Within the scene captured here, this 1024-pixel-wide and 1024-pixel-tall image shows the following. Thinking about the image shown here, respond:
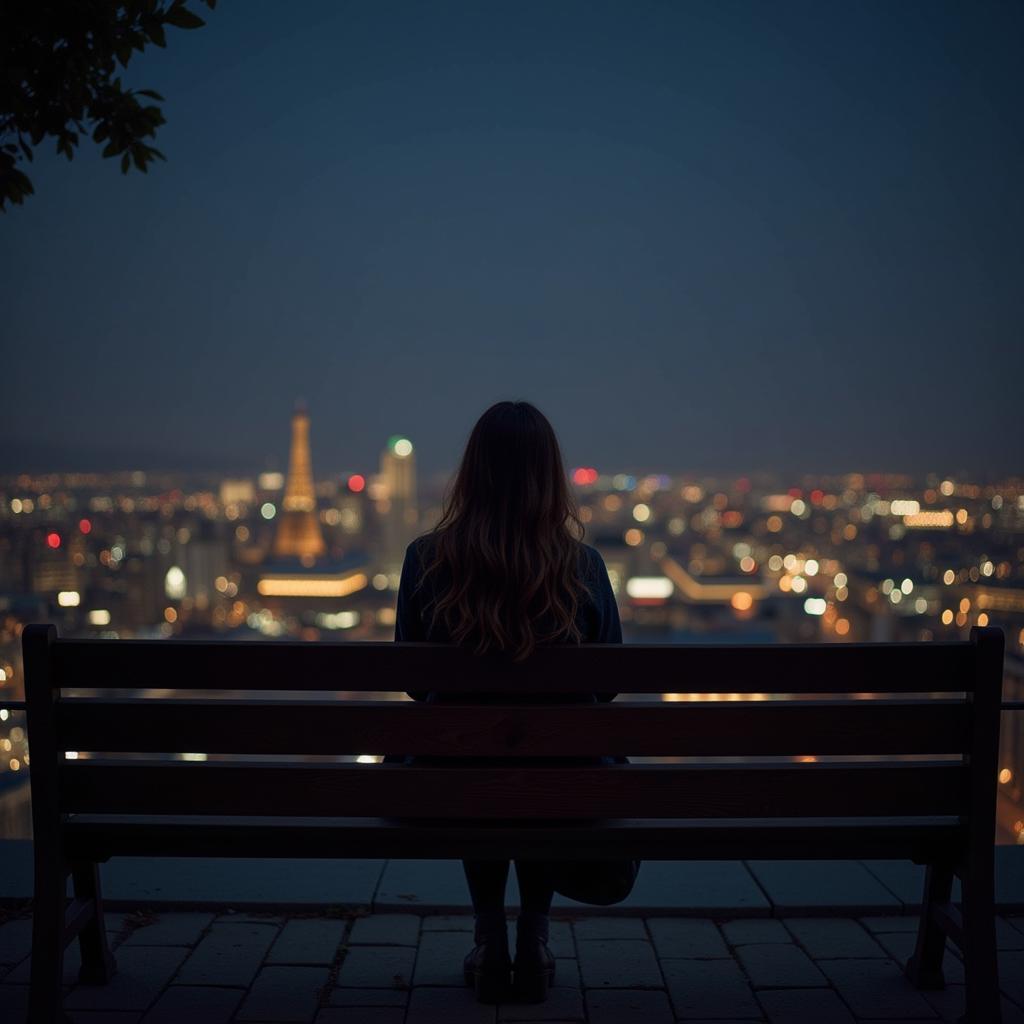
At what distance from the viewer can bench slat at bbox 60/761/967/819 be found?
2.08 metres

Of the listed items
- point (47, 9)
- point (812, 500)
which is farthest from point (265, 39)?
point (47, 9)

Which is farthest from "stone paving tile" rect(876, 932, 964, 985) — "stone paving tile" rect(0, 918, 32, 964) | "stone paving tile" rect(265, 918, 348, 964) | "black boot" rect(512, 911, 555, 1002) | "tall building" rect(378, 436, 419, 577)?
"tall building" rect(378, 436, 419, 577)

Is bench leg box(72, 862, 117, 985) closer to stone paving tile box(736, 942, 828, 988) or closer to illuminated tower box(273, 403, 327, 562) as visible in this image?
stone paving tile box(736, 942, 828, 988)

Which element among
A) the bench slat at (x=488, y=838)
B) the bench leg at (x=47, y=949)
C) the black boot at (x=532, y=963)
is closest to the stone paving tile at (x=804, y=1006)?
the bench slat at (x=488, y=838)

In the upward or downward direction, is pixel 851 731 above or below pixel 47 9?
below

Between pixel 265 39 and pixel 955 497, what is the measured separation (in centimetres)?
6618

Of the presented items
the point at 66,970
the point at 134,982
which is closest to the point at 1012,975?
the point at 134,982

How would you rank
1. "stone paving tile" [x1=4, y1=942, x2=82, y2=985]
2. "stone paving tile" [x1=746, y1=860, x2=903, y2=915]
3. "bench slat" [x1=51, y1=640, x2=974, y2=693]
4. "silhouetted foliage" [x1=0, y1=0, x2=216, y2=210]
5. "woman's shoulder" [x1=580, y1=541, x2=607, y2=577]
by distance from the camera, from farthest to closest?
"silhouetted foliage" [x1=0, y1=0, x2=216, y2=210]
"stone paving tile" [x1=746, y1=860, x2=903, y2=915]
"stone paving tile" [x1=4, y1=942, x2=82, y2=985]
"woman's shoulder" [x1=580, y1=541, x2=607, y2=577]
"bench slat" [x1=51, y1=640, x2=974, y2=693]

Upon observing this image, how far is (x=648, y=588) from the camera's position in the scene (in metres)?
54.8

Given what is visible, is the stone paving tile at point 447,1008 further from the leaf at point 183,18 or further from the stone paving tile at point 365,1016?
the leaf at point 183,18

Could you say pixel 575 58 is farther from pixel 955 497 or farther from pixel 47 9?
pixel 47 9

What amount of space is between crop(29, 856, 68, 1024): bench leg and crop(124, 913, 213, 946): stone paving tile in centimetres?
57

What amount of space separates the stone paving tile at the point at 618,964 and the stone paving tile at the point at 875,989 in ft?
1.57

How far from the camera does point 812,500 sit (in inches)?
1850
